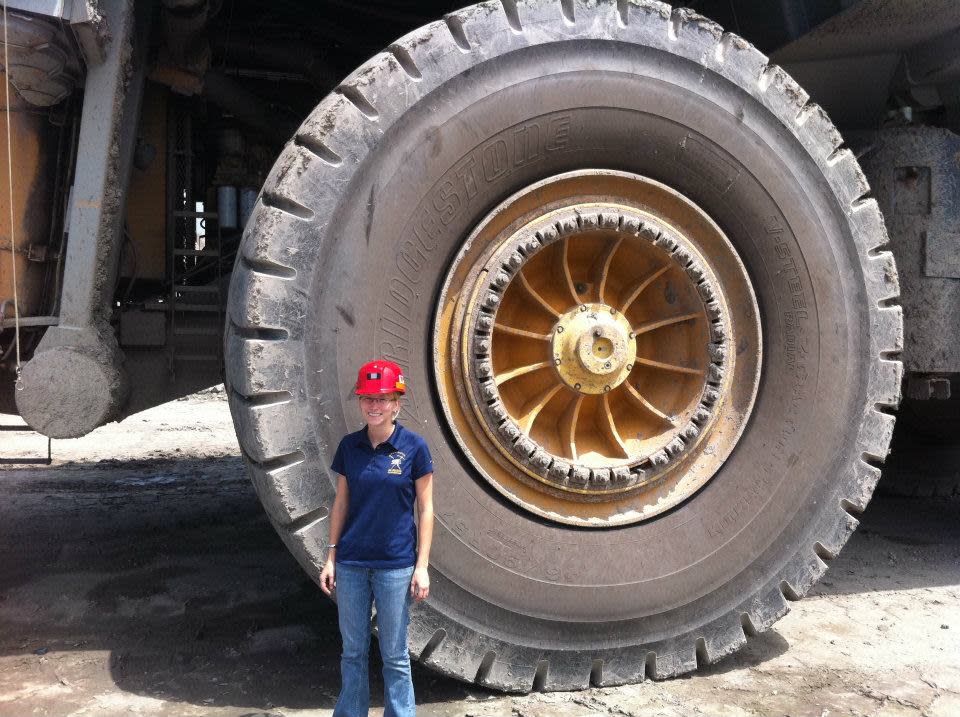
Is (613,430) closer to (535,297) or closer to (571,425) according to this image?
(571,425)

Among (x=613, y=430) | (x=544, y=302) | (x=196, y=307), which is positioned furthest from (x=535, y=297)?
(x=196, y=307)

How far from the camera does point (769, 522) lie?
9.29 feet

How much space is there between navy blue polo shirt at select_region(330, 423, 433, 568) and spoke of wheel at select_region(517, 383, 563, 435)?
0.50 m

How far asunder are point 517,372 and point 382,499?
2.23 ft

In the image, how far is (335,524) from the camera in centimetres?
235

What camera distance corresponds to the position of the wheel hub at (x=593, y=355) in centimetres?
262

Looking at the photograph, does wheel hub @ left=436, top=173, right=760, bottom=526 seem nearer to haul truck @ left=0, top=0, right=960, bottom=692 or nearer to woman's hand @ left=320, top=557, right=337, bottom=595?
haul truck @ left=0, top=0, right=960, bottom=692

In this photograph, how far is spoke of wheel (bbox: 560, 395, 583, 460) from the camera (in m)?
2.77

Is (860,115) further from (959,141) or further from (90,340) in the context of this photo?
(90,340)

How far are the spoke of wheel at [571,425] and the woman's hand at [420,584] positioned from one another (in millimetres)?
709

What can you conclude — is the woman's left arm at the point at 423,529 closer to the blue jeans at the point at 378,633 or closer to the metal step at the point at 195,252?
the blue jeans at the point at 378,633

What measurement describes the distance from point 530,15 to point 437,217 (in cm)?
73

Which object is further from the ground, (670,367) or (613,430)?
(670,367)

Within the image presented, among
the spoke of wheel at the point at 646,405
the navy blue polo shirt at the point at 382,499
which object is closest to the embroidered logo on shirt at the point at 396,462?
the navy blue polo shirt at the point at 382,499
